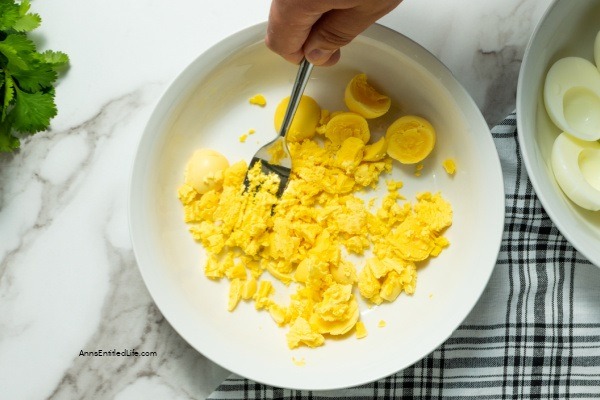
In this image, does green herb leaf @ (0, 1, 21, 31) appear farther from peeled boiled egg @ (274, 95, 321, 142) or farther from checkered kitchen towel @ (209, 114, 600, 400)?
checkered kitchen towel @ (209, 114, 600, 400)

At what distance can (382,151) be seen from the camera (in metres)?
1.31

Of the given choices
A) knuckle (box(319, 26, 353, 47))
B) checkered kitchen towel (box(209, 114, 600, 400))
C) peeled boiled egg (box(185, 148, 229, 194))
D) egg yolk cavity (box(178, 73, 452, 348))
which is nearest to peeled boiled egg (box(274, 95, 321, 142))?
egg yolk cavity (box(178, 73, 452, 348))

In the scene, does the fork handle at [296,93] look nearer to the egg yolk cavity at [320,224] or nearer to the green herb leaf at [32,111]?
the egg yolk cavity at [320,224]

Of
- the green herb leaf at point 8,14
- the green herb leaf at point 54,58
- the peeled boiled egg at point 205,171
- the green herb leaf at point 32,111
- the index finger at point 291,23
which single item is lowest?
the peeled boiled egg at point 205,171

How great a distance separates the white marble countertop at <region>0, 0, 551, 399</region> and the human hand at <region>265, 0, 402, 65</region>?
296mm

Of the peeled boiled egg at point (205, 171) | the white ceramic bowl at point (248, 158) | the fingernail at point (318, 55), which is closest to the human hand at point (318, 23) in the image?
the fingernail at point (318, 55)

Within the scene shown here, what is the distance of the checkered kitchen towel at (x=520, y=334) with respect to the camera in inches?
52.8

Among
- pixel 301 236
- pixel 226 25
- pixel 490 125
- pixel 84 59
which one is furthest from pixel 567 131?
pixel 84 59

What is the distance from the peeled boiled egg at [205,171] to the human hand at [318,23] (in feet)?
0.95

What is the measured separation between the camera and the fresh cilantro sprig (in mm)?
1310

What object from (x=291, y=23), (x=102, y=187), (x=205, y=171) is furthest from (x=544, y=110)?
(x=102, y=187)

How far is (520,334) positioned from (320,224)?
487 mm

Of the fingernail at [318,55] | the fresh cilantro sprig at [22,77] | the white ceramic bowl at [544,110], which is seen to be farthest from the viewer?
the fresh cilantro sprig at [22,77]

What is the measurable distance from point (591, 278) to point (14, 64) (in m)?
1.28
